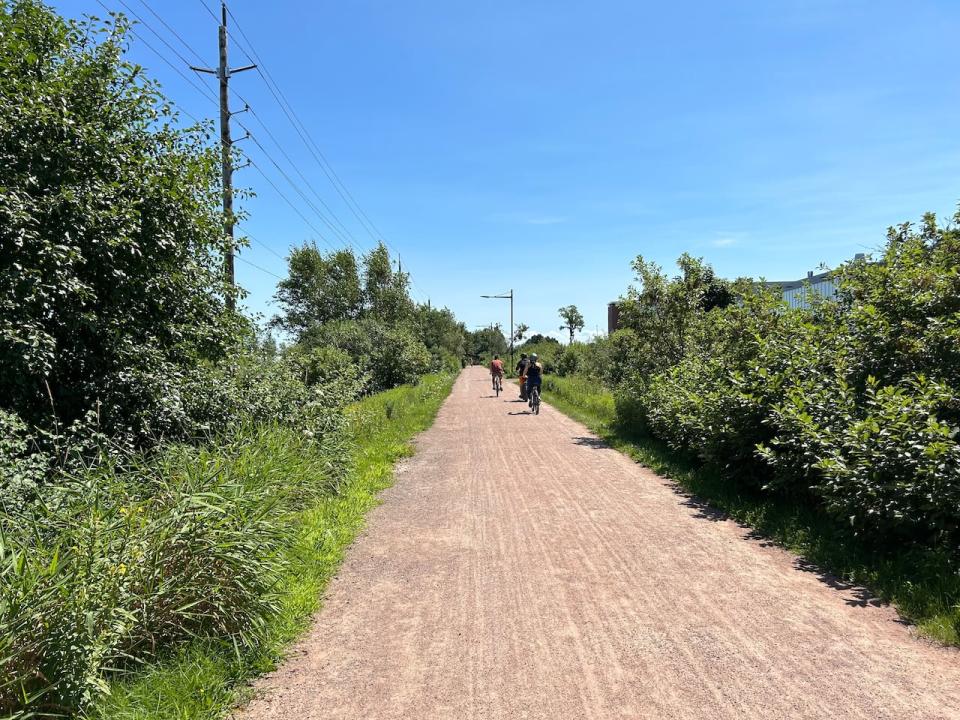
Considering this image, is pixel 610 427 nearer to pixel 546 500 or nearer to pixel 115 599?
pixel 546 500

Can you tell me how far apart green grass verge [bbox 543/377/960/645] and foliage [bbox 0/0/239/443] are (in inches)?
258

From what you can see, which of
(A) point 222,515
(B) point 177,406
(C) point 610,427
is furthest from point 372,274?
(A) point 222,515

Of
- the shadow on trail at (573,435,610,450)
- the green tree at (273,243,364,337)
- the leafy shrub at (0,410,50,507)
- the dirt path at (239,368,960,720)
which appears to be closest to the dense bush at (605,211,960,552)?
the dirt path at (239,368,960,720)

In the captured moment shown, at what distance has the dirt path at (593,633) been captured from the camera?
2891 mm

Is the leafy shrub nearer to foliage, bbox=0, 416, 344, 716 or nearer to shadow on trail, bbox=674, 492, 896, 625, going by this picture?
foliage, bbox=0, 416, 344, 716

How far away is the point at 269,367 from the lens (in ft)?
28.4

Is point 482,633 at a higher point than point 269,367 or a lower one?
lower

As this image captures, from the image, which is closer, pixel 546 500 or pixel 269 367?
pixel 546 500

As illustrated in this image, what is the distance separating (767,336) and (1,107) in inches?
363

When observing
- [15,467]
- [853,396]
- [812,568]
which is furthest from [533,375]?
[15,467]

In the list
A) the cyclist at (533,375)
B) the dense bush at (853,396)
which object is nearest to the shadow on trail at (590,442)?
the dense bush at (853,396)

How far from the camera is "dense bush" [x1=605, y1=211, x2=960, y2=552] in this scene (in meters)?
4.34

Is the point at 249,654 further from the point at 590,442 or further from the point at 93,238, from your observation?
the point at 590,442

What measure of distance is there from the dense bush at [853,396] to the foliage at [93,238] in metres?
6.71
